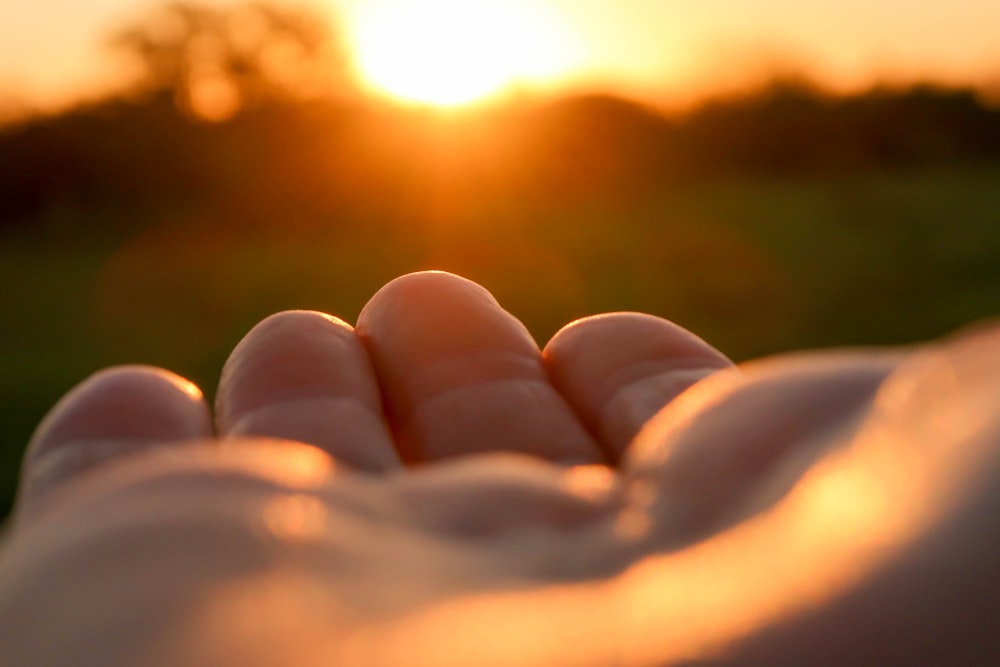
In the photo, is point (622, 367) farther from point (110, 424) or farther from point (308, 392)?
point (110, 424)

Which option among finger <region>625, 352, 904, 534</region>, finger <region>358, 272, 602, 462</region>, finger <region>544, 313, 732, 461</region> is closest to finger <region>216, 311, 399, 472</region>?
finger <region>358, 272, 602, 462</region>

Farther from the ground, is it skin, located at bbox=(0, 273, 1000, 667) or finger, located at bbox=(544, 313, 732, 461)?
finger, located at bbox=(544, 313, 732, 461)

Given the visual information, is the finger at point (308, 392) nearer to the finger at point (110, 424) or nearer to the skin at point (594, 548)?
the finger at point (110, 424)

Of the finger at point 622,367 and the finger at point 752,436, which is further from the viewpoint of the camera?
the finger at point 622,367

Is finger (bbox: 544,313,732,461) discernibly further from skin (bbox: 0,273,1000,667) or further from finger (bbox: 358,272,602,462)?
skin (bbox: 0,273,1000,667)

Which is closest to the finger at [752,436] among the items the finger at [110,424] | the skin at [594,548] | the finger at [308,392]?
the skin at [594,548]

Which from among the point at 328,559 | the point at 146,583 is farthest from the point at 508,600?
the point at 146,583

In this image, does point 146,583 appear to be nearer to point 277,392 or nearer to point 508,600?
point 508,600
